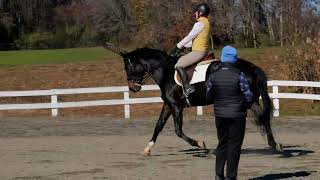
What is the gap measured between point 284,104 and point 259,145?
38.3 ft

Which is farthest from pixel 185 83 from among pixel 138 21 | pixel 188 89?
pixel 138 21

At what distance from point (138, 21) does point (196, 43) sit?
80.7 meters

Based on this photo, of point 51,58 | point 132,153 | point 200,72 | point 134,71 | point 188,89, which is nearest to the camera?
point 188,89

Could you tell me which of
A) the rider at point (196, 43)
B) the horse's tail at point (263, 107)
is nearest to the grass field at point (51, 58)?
the rider at point (196, 43)

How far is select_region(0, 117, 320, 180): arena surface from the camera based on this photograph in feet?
32.0

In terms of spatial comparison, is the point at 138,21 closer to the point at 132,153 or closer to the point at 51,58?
the point at 51,58

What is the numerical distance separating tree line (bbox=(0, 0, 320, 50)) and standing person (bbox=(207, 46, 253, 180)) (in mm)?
28519

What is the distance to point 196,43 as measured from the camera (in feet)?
38.0

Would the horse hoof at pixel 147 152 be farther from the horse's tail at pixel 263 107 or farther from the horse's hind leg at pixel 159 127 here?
the horse's tail at pixel 263 107

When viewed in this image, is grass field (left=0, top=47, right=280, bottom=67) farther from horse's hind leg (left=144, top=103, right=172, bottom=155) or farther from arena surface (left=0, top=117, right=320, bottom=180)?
horse's hind leg (left=144, top=103, right=172, bottom=155)

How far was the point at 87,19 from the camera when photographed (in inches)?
4250

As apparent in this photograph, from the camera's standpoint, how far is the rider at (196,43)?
1143cm

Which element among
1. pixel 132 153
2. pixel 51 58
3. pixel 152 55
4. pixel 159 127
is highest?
pixel 152 55

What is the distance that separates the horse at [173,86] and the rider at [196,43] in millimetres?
260
